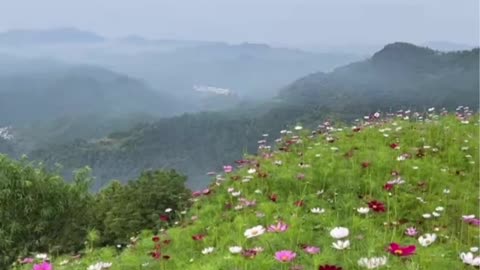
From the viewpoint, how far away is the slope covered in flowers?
272 cm

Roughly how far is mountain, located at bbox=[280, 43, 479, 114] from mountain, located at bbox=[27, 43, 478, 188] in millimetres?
146

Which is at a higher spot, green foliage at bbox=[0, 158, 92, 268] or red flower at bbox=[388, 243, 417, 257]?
red flower at bbox=[388, 243, 417, 257]

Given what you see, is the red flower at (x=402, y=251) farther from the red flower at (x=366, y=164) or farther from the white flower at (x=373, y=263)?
the red flower at (x=366, y=164)

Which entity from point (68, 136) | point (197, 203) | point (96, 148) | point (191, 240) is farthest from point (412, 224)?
point (68, 136)

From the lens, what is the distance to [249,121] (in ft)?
271

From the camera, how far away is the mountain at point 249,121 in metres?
70.8

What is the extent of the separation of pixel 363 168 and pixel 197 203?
4.76 ft

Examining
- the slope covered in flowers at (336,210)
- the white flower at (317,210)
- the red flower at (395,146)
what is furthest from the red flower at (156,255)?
the red flower at (395,146)

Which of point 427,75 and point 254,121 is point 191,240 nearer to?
point 254,121

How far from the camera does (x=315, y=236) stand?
327cm

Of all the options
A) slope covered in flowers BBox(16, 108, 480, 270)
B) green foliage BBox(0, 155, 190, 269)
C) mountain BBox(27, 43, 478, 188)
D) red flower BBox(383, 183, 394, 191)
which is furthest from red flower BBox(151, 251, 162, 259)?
mountain BBox(27, 43, 478, 188)

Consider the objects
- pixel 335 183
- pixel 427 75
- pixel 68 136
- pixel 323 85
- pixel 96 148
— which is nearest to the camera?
pixel 335 183

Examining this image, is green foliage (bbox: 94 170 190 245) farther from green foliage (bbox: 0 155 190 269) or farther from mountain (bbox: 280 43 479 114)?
mountain (bbox: 280 43 479 114)

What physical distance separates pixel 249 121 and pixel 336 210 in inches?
3103
